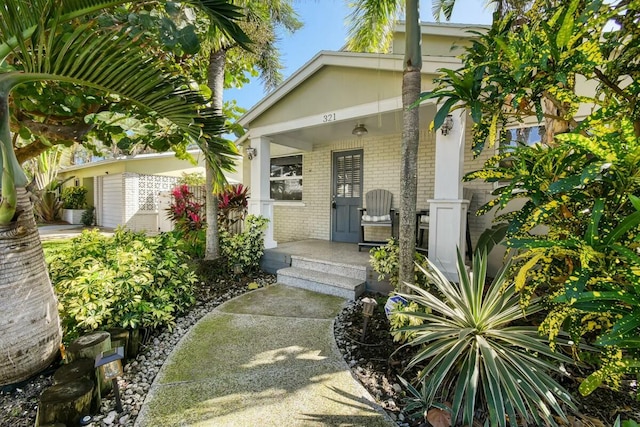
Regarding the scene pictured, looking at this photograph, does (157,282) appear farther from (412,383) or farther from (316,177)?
(316,177)

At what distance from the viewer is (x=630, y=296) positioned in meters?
1.24

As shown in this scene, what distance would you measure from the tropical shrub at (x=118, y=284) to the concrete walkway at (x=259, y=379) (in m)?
0.51

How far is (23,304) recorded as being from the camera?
215 cm

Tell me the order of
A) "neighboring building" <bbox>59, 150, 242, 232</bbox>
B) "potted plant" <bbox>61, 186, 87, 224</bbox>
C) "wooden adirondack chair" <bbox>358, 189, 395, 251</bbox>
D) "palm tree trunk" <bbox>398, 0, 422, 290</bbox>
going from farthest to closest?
"potted plant" <bbox>61, 186, 87, 224</bbox> → "neighboring building" <bbox>59, 150, 242, 232</bbox> → "wooden adirondack chair" <bbox>358, 189, 395, 251</bbox> → "palm tree trunk" <bbox>398, 0, 422, 290</bbox>

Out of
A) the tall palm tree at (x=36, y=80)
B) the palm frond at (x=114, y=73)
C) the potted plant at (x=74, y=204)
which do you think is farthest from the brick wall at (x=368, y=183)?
the potted plant at (x=74, y=204)

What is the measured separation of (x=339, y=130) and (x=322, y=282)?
3253mm

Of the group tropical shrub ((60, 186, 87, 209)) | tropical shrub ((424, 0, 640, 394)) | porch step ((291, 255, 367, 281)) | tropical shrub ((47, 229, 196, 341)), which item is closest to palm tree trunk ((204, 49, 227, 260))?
tropical shrub ((47, 229, 196, 341))

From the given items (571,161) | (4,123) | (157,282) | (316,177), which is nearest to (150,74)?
(4,123)

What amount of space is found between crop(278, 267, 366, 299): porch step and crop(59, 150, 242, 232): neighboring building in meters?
7.75

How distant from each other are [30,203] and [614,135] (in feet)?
12.8

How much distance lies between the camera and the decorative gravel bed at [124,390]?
6.46 ft

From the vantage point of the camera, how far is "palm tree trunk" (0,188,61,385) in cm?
209

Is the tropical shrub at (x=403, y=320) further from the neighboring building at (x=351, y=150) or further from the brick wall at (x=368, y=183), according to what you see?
A: the brick wall at (x=368, y=183)

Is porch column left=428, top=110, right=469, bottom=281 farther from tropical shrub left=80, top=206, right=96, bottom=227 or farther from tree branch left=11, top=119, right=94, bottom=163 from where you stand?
tropical shrub left=80, top=206, right=96, bottom=227
